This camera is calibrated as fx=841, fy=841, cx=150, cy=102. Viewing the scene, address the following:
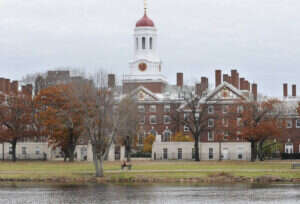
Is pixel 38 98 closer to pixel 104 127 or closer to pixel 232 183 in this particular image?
pixel 104 127

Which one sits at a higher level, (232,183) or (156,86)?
(156,86)

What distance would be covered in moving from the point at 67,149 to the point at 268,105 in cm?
2432

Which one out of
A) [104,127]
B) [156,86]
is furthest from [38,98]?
[156,86]

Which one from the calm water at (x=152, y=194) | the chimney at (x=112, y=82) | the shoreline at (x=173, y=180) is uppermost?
the chimney at (x=112, y=82)

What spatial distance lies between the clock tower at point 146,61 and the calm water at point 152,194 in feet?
231

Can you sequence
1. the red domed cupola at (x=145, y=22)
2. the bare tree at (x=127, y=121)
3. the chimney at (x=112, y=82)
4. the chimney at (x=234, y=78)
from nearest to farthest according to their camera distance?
1. the bare tree at (x=127, y=121)
2. the chimney at (x=112, y=82)
3. the chimney at (x=234, y=78)
4. the red domed cupola at (x=145, y=22)

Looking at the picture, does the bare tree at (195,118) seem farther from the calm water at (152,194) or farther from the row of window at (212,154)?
the calm water at (152,194)

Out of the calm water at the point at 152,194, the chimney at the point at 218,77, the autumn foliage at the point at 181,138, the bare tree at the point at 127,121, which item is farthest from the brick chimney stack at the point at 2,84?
the calm water at the point at 152,194

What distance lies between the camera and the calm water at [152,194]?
54562mm

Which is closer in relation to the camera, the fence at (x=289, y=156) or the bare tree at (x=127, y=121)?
the bare tree at (x=127, y=121)

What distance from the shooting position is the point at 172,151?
111 m

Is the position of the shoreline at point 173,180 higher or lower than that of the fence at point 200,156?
lower

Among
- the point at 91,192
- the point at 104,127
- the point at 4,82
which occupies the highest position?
the point at 4,82

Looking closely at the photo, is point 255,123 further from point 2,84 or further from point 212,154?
point 2,84
